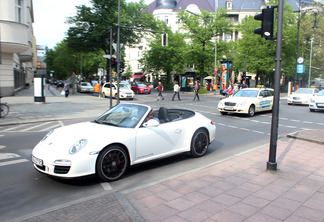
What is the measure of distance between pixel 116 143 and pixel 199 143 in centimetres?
244

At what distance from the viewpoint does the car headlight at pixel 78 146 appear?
14.9 feet

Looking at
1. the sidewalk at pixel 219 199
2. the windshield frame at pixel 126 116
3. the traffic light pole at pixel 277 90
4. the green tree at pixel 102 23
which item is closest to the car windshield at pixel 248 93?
the sidewalk at pixel 219 199

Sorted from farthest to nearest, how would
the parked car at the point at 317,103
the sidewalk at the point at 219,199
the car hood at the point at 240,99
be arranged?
1. the parked car at the point at 317,103
2. the car hood at the point at 240,99
3. the sidewalk at the point at 219,199

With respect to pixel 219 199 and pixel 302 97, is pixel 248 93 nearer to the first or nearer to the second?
pixel 302 97

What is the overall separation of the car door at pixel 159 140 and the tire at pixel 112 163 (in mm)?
337

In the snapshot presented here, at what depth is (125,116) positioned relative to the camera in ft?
19.0

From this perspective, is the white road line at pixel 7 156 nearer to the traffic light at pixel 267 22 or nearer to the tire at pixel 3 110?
the traffic light at pixel 267 22

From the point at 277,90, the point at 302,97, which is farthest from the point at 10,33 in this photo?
the point at 302,97

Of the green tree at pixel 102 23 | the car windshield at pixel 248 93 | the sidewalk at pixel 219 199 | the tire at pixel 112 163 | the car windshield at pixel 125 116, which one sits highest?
the green tree at pixel 102 23

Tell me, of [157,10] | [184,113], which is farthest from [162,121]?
[157,10]

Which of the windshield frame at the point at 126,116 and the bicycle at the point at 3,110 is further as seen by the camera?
the bicycle at the point at 3,110

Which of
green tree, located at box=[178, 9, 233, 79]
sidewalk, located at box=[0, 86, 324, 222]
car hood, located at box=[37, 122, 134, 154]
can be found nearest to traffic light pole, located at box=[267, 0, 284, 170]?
sidewalk, located at box=[0, 86, 324, 222]

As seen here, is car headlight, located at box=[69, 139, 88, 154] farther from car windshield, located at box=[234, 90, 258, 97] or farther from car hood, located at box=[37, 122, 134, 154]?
car windshield, located at box=[234, 90, 258, 97]

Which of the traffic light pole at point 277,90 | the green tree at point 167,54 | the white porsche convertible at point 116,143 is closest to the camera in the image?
the white porsche convertible at point 116,143
